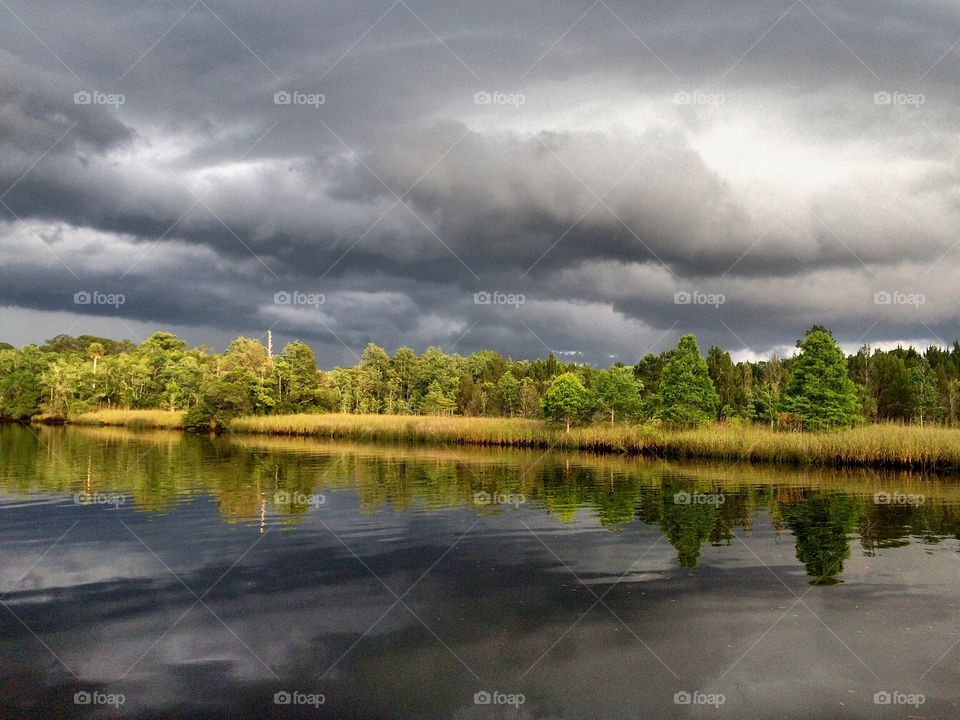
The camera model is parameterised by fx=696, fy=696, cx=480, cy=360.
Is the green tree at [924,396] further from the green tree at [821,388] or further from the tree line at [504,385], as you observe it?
the green tree at [821,388]

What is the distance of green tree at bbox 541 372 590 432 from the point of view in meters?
49.9

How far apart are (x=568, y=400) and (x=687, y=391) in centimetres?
887

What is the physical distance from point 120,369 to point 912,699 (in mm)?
104697

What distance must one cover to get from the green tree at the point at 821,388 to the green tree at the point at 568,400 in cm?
1410

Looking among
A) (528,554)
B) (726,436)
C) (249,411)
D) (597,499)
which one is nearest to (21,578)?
(528,554)

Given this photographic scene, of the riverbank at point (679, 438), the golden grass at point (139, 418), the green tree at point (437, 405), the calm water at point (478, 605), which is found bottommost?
the calm water at point (478, 605)

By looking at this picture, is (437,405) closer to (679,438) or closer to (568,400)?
(568,400)

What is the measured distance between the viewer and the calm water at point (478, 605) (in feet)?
28.8

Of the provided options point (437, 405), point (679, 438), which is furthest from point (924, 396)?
point (437, 405)

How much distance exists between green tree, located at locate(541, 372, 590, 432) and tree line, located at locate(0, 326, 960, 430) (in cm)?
10

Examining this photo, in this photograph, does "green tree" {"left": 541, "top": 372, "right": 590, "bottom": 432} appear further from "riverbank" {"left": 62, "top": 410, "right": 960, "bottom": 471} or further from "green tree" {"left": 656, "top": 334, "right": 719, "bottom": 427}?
"green tree" {"left": 656, "top": 334, "right": 719, "bottom": 427}

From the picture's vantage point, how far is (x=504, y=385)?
258 ft

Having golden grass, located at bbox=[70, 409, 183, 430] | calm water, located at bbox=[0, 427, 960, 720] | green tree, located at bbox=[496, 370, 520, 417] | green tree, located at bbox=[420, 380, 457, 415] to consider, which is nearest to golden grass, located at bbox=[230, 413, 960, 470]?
calm water, located at bbox=[0, 427, 960, 720]

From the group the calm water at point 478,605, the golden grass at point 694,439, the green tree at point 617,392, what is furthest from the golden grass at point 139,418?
the calm water at point 478,605
